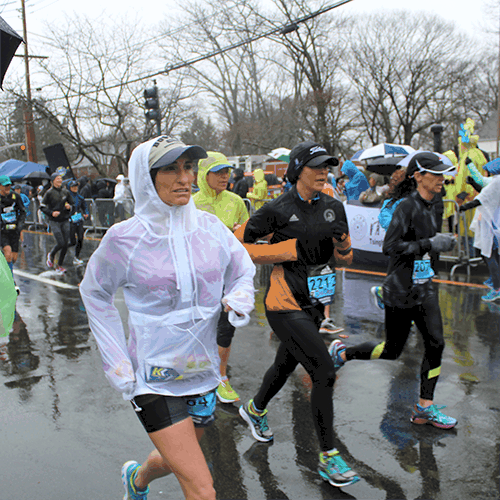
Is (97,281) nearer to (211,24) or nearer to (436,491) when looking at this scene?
(436,491)

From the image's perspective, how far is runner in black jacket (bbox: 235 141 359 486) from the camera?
10.8ft

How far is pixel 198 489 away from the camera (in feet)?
7.48

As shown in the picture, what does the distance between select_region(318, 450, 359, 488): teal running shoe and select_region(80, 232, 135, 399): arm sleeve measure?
143 cm

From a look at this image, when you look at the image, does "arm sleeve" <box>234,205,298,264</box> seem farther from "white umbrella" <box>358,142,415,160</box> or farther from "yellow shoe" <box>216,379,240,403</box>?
"white umbrella" <box>358,142,415,160</box>

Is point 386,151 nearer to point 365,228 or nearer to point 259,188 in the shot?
point 259,188

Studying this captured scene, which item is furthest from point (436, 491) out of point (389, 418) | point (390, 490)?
point (389, 418)

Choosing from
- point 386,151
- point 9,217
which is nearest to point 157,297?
point 9,217

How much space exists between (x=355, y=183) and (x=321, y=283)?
763 centimetres

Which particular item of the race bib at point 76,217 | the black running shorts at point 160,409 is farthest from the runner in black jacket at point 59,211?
the black running shorts at point 160,409

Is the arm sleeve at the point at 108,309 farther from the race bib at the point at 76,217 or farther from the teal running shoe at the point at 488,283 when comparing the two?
the race bib at the point at 76,217

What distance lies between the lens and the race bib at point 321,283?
348cm

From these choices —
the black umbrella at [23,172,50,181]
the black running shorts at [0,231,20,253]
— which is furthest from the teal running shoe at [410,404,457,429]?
the black umbrella at [23,172,50,181]

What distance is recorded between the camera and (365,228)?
10672mm

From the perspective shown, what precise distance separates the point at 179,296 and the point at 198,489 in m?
0.80
